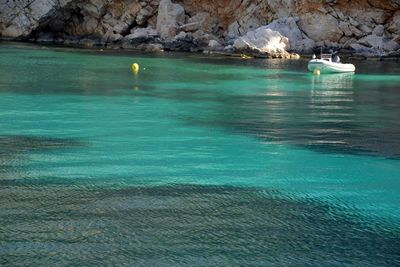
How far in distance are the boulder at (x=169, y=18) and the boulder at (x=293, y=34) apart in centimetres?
995

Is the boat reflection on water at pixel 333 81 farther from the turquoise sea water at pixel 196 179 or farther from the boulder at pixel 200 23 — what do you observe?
the boulder at pixel 200 23

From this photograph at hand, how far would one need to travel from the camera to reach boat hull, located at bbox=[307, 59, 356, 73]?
36562 mm

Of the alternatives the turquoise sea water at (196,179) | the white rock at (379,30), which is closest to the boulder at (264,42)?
the white rock at (379,30)

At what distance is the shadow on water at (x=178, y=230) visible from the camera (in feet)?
24.6

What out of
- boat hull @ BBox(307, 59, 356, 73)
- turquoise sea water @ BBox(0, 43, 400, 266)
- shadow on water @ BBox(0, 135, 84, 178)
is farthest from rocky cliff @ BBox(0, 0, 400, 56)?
shadow on water @ BBox(0, 135, 84, 178)

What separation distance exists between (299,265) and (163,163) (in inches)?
217

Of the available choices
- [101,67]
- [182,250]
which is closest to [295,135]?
[182,250]

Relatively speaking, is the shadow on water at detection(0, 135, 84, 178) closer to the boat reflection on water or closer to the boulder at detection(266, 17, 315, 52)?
the boat reflection on water

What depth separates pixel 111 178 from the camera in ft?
36.2

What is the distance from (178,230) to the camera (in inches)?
332

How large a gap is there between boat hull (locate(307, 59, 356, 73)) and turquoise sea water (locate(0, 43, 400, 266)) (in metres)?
11.9

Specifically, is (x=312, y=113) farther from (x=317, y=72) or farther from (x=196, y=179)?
(x=317, y=72)

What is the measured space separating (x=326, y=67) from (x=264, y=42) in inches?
506

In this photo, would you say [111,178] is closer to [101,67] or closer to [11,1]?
[101,67]
